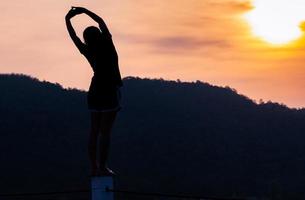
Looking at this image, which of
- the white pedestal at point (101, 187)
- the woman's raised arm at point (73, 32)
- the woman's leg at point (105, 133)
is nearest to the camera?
the white pedestal at point (101, 187)

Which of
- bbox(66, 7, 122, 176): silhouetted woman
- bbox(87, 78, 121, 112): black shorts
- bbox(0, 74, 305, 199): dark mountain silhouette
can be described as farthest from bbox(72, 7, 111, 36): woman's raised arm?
bbox(0, 74, 305, 199): dark mountain silhouette

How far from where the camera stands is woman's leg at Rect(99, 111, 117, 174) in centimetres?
727

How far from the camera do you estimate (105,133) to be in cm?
732

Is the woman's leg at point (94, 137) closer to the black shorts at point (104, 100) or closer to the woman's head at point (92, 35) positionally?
the black shorts at point (104, 100)

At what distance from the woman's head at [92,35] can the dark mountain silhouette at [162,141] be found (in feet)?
271

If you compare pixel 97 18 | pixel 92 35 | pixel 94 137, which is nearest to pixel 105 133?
pixel 94 137

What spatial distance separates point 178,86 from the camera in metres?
134

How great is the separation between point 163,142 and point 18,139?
20.4 m

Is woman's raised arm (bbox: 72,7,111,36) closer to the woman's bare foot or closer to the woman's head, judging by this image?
the woman's head

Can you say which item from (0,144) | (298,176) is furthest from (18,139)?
(298,176)

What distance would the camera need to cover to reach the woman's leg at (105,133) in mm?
7270

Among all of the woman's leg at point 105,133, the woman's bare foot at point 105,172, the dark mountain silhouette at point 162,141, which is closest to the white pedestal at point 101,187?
the woman's bare foot at point 105,172

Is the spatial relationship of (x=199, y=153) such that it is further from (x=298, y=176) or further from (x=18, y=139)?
(x=18, y=139)

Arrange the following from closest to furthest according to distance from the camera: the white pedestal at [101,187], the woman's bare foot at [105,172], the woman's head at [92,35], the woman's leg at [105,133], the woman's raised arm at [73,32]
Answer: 1. the white pedestal at [101,187]
2. the woman's bare foot at [105,172]
3. the woman's leg at [105,133]
4. the woman's head at [92,35]
5. the woman's raised arm at [73,32]
